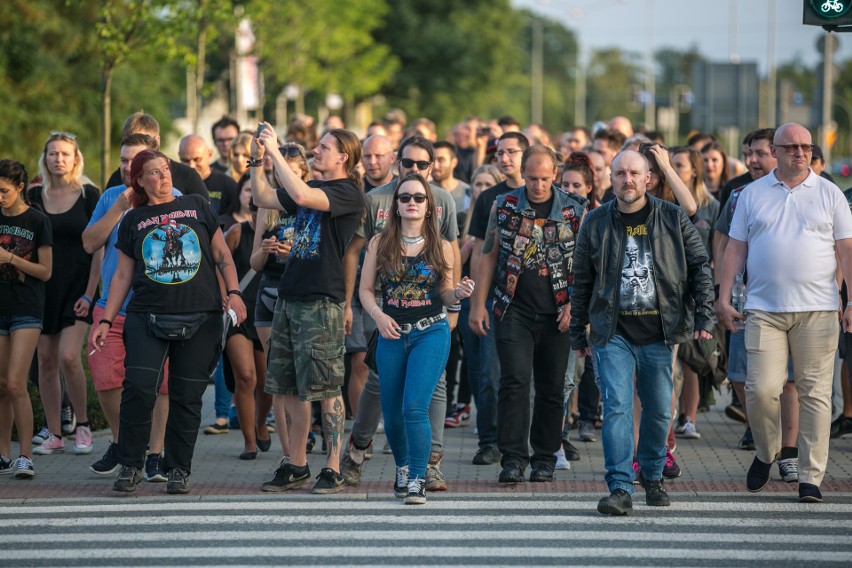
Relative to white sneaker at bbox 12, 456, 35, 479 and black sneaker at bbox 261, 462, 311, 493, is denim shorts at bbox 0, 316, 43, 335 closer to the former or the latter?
white sneaker at bbox 12, 456, 35, 479

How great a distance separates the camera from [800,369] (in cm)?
813

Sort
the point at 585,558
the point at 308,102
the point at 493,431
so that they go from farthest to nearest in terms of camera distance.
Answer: the point at 308,102
the point at 493,431
the point at 585,558

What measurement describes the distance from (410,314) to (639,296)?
131 centimetres

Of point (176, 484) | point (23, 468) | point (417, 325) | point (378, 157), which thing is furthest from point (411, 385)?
point (23, 468)

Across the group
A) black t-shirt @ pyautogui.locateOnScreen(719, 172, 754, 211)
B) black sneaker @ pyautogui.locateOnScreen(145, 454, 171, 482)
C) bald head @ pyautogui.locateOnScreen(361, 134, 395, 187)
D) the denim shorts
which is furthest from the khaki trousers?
the denim shorts

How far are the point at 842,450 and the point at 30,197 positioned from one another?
6.00 metres

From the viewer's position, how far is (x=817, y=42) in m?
23.4

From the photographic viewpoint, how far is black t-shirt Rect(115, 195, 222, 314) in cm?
825

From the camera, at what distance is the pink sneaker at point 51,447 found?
9883 mm

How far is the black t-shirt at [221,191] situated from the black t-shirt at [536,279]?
9.93ft

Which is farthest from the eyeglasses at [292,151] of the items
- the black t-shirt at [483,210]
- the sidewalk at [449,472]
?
the sidewalk at [449,472]

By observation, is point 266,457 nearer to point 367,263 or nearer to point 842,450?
point 367,263

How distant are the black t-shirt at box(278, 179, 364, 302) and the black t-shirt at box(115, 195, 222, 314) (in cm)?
50

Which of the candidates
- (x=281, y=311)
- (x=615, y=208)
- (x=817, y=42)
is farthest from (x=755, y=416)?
(x=817, y=42)
